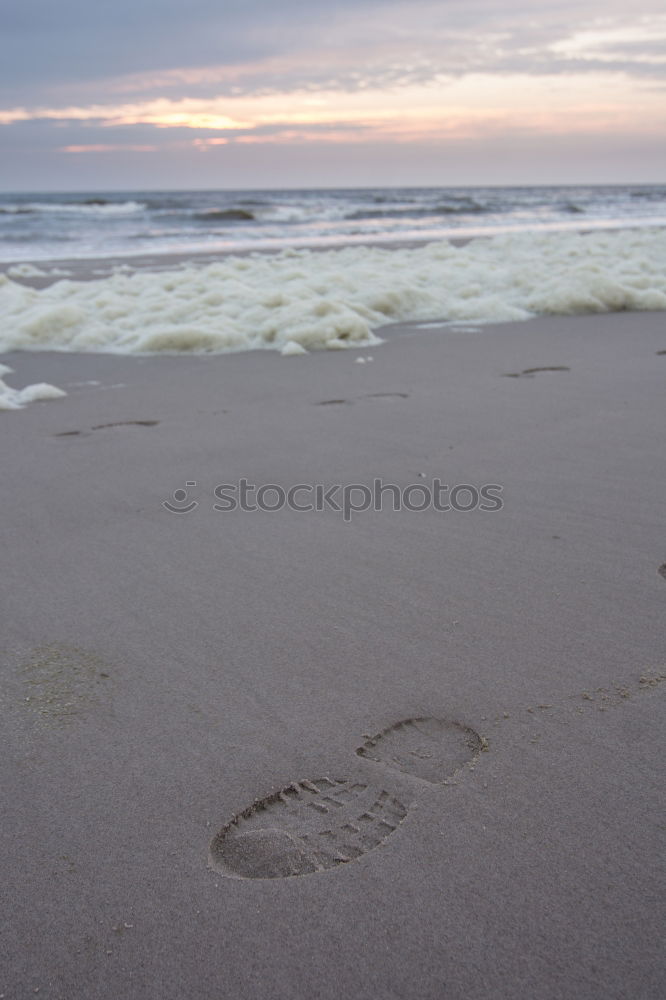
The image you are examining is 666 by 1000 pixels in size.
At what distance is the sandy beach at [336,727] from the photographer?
1109 mm

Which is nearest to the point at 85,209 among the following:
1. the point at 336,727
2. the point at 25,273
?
the point at 25,273

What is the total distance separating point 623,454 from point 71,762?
221 centimetres

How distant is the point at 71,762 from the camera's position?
4.83 feet

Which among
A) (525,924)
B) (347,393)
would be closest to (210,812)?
(525,924)

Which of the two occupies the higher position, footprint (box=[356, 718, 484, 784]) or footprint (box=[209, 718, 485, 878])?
footprint (box=[356, 718, 484, 784])

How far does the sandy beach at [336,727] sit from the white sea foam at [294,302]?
97.9 inches

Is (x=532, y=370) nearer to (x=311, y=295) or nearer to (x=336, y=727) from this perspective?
(x=311, y=295)

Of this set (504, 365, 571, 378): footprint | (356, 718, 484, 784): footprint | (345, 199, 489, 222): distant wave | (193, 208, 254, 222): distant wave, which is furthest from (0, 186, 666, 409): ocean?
(345, 199, 489, 222): distant wave

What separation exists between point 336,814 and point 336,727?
8.5 inches

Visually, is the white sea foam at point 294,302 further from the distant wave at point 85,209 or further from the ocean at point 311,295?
the distant wave at point 85,209

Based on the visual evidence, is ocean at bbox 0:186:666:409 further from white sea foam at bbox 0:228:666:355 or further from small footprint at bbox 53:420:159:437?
small footprint at bbox 53:420:159:437

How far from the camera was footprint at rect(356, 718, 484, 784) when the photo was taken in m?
1.44

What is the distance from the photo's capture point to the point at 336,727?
154 cm

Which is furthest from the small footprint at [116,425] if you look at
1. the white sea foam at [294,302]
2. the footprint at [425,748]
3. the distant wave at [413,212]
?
the distant wave at [413,212]
